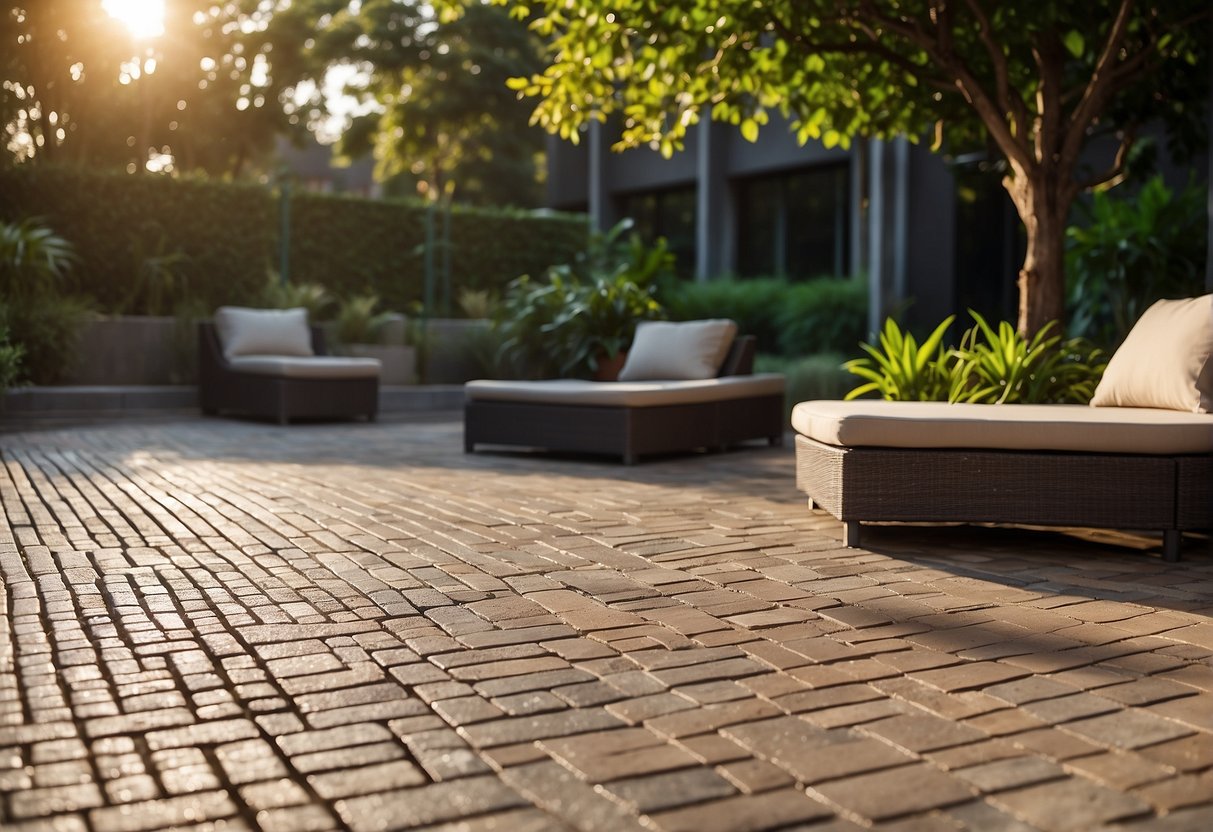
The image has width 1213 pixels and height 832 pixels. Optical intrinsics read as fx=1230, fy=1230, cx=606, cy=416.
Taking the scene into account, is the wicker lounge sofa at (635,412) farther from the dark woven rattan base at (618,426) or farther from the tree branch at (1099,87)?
the tree branch at (1099,87)

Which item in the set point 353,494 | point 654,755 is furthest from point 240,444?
point 654,755

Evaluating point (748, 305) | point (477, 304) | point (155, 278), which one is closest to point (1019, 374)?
point (748, 305)

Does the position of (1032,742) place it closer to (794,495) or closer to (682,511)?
(682,511)

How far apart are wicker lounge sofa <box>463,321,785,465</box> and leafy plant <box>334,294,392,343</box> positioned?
555 cm

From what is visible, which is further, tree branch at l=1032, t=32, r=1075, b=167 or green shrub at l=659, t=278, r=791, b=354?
green shrub at l=659, t=278, r=791, b=354

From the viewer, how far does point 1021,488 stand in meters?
4.25

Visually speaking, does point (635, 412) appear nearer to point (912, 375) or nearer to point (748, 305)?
point (912, 375)

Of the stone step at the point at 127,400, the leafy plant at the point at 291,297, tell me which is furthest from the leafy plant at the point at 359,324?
the stone step at the point at 127,400

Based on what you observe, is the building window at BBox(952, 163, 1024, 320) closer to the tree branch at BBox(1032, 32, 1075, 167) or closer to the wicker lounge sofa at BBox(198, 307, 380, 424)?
the tree branch at BBox(1032, 32, 1075, 167)

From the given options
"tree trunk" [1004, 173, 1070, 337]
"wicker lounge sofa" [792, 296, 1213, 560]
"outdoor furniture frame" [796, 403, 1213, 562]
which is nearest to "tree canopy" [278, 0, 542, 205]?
"tree trunk" [1004, 173, 1070, 337]

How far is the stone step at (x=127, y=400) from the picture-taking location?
33.8 feet

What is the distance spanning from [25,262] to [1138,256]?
30.7 ft

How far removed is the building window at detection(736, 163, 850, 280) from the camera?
16.3m

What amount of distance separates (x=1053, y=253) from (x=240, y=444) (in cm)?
539
